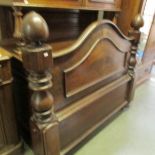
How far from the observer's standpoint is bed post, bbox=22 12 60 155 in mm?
722

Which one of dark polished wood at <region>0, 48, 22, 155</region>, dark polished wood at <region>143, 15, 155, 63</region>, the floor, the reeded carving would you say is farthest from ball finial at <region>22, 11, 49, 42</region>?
dark polished wood at <region>143, 15, 155, 63</region>

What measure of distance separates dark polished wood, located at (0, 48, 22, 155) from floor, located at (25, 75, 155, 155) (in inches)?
7.6

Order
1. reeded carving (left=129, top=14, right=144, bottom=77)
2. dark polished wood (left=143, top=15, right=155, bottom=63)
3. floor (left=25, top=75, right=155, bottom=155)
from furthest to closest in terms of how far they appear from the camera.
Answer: dark polished wood (left=143, top=15, right=155, bottom=63), reeded carving (left=129, top=14, right=144, bottom=77), floor (left=25, top=75, right=155, bottom=155)

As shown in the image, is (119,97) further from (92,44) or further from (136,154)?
(92,44)

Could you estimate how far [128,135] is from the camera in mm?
1650

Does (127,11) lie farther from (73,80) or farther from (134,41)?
(73,80)

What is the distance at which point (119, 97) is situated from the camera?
5.83ft

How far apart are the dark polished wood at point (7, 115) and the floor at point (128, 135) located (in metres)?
0.19

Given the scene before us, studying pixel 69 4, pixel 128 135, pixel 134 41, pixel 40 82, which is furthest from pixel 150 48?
pixel 40 82

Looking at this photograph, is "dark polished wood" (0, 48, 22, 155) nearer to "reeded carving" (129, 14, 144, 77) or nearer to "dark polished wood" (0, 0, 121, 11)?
"dark polished wood" (0, 0, 121, 11)

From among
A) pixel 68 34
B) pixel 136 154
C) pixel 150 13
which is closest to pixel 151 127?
pixel 136 154

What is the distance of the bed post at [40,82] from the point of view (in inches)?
28.4

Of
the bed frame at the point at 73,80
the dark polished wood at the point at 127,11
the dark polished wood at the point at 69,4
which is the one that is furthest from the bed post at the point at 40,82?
the dark polished wood at the point at 127,11

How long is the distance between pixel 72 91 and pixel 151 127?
1114 mm
